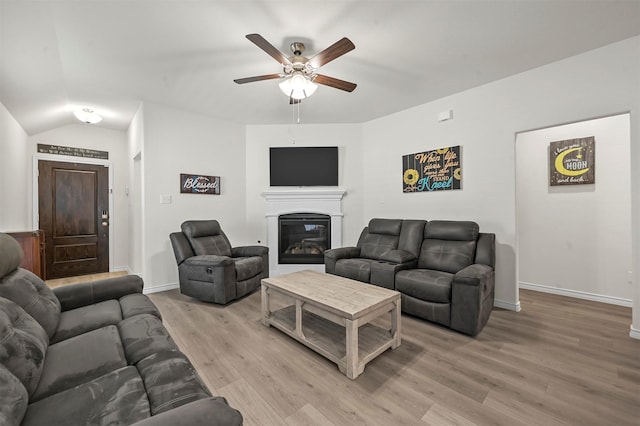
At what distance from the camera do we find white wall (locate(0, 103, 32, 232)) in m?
3.11

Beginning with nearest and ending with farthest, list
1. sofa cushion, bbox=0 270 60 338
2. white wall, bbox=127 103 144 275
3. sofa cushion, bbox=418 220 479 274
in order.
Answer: sofa cushion, bbox=0 270 60 338 < sofa cushion, bbox=418 220 479 274 < white wall, bbox=127 103 144 275

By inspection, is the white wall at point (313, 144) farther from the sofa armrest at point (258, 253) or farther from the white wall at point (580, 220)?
the white wall at point (580, 220)

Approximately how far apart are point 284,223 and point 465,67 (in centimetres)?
331

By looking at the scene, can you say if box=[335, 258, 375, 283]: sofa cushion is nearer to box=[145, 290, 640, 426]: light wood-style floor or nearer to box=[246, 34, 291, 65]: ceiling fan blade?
box=[145, 290, 640, 426]: light wood-style floor

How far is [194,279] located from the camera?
321 cm

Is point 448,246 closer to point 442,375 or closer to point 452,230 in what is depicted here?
point 452,230

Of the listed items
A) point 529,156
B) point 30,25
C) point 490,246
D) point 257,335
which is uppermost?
point 30,25

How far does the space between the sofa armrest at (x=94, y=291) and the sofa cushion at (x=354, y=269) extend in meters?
2.12

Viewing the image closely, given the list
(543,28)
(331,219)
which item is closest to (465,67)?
(543,28)

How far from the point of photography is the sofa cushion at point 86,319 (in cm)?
154

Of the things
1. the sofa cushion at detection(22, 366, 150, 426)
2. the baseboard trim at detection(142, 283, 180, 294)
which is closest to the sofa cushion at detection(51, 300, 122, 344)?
the sofa cushion at detection(22, 366, 150, 426)

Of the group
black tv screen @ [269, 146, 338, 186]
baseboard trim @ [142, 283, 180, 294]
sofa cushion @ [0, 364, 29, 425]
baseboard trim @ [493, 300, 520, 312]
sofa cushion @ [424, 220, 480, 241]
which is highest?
black tv screen @ [269, 146, 338, 186]

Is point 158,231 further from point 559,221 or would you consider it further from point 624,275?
point 624,275

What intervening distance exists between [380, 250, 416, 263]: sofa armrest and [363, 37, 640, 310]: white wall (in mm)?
870
